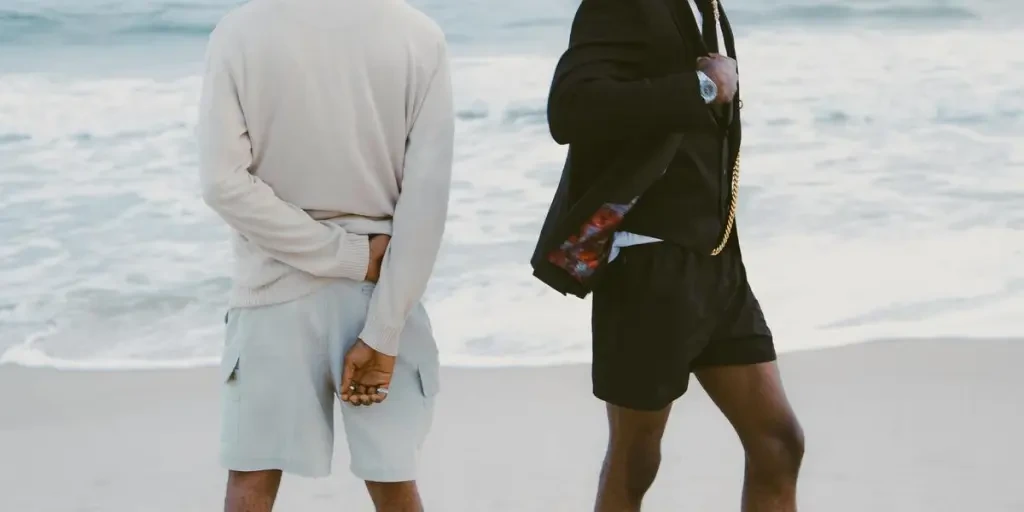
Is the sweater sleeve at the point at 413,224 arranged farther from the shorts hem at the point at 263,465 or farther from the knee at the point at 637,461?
the knee at the point at 637,461

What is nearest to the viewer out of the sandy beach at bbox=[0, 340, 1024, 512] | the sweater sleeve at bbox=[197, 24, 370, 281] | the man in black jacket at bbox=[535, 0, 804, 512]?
the sweater sleeve at bbox=[197, 24, 370, 281]

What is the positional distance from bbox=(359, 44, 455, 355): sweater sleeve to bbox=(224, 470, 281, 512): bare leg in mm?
295

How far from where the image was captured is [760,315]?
2.48 metres

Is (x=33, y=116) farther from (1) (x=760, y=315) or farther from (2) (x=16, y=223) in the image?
(1) (x=760, y=315)

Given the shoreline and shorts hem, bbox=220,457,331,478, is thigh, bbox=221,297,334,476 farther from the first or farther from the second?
the shoreline

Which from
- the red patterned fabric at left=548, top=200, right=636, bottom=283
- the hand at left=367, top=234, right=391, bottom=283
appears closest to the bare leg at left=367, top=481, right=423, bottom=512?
the hand at left=367, top=234, right=391, bottom=283

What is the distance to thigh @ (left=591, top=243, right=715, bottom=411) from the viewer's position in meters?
2.31

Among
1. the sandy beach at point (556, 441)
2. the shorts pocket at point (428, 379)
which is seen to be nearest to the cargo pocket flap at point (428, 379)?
the shorts pocket at point (428, 379)

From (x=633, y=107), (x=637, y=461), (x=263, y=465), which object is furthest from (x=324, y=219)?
(x=637, y=461)

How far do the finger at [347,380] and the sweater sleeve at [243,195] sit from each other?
16 cm

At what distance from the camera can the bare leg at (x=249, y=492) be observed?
2197mm

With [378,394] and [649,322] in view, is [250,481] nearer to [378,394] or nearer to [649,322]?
[378,394]

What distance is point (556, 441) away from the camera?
3994 millimetres

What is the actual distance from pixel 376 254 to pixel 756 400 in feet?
2.47
